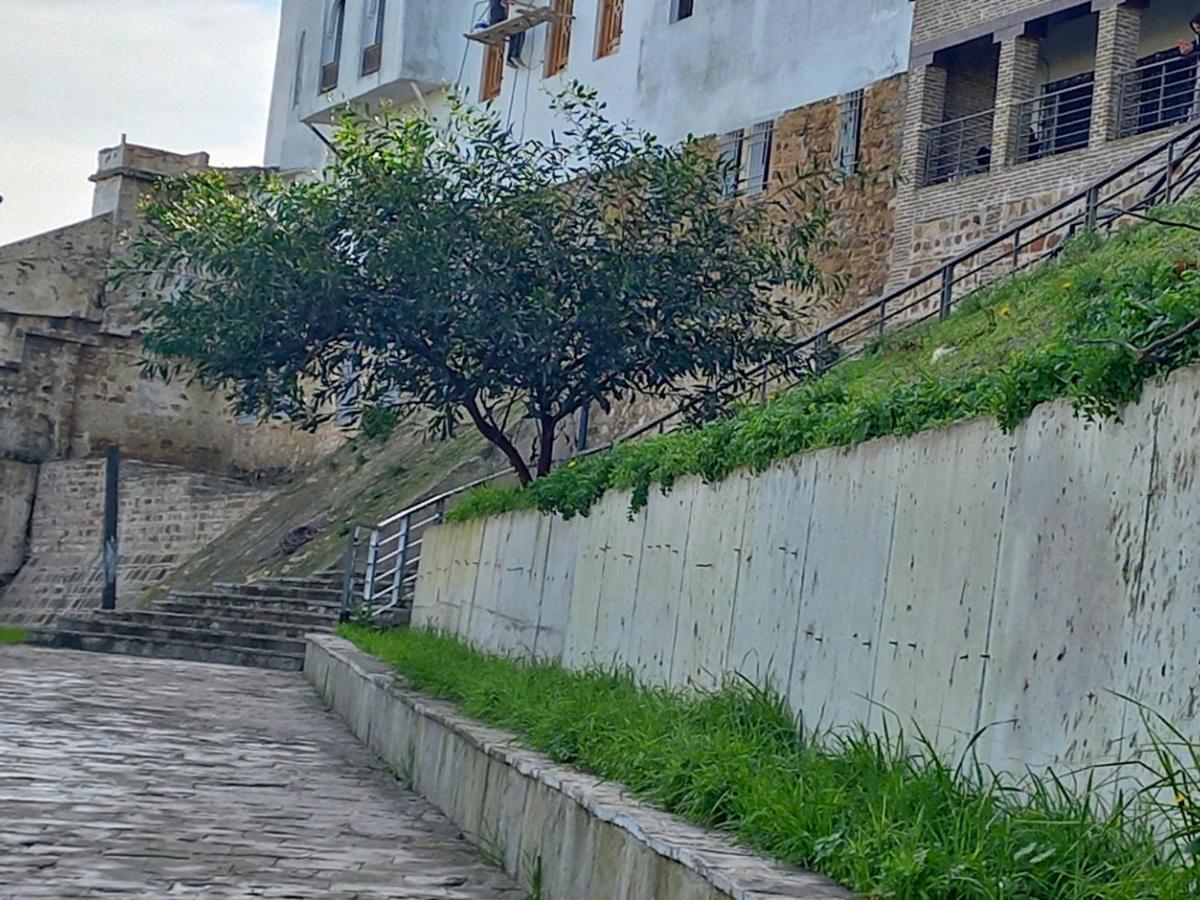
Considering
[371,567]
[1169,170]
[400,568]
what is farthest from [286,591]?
[1169,170]

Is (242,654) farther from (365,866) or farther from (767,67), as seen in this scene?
(365,866)

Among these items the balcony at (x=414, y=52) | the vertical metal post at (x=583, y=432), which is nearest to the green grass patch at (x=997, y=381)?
the vertical metal post at (x=583, y=432)

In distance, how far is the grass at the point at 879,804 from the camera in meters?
4.83

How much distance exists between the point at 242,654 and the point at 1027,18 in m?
11.3

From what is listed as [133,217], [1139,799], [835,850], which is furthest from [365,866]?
[133,217]

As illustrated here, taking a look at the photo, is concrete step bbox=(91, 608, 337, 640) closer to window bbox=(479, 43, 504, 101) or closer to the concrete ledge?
the concrete ledge

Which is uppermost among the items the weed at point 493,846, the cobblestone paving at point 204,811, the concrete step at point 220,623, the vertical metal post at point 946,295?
the vertical metal post at point 946,295

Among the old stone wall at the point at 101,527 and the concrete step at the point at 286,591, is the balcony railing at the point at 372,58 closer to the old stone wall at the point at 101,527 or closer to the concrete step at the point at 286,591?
the old stone wall at the point at 101,527

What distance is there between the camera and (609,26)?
109ft

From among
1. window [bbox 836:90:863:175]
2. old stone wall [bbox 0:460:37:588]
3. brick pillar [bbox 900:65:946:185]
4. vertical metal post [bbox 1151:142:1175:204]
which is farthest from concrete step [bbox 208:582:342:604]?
old stone wall [bbox 0:460:37:588]

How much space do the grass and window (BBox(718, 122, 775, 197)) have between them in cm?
1966

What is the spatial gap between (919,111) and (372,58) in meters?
15.7

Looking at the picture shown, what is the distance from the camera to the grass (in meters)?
4.83

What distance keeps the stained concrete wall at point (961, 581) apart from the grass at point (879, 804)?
0.56 feet
